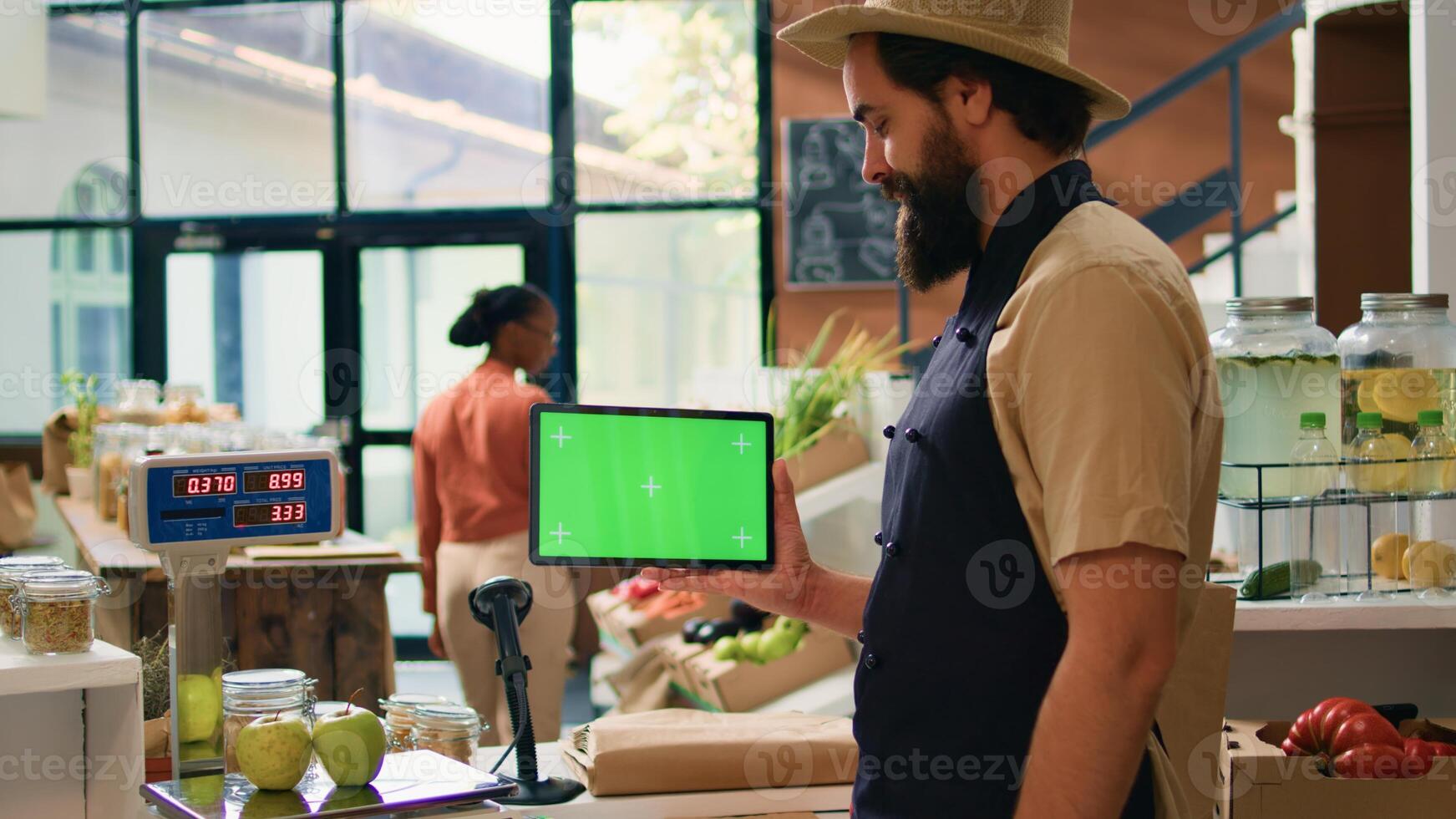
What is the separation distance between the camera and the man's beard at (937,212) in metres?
1.32

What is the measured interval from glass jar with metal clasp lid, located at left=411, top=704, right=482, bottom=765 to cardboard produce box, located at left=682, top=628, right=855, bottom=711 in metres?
1.73

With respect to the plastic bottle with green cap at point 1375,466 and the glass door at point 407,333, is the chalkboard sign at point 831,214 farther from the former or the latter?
the plastic bottle with green cap at point 1375,466

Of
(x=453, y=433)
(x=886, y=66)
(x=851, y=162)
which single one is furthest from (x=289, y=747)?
(x=851, y=162)

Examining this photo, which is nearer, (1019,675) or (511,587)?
(1019,675)

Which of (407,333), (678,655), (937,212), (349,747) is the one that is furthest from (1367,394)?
(407,333)

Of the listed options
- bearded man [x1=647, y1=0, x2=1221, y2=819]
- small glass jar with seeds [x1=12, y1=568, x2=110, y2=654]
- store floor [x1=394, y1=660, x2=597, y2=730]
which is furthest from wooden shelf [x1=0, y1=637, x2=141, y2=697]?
store floor [x1=394, y1=660, x2=597, y2=730]

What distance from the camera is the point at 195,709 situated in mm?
1657

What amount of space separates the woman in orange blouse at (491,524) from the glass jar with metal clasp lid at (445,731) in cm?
184

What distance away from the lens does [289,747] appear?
4.94ft

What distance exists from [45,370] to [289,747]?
5.97 metres

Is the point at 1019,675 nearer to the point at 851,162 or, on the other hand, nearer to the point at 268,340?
the point at 851,162

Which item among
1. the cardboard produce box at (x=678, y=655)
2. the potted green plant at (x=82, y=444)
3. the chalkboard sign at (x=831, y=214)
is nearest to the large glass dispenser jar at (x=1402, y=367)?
the cardboard produce box at (x=678, y=655)

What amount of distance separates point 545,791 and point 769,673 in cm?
175

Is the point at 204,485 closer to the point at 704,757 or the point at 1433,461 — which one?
the point at 704,757
